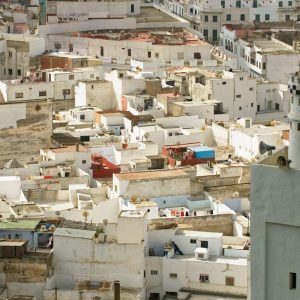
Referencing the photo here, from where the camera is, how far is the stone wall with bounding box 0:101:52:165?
5050 cm

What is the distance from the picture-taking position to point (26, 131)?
167ft

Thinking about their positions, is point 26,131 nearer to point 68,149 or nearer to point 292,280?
point 68,149

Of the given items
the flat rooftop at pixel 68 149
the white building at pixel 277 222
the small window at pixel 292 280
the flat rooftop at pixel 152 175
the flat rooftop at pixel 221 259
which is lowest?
the flat rooftop at pixel 221 259

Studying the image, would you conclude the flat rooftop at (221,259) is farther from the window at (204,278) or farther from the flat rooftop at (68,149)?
the flat rooftop at (68,149)

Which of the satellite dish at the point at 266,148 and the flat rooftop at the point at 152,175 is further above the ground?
the satellite dish at the point at 266,148

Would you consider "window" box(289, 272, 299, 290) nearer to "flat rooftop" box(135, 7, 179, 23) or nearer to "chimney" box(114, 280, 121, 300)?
"chimney" box(114, 280, 121, 300)

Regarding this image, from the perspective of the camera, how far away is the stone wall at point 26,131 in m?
50.5

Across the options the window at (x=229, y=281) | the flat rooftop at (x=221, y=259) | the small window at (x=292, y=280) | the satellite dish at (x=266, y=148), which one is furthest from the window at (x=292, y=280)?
the window at (x=229, y=281)

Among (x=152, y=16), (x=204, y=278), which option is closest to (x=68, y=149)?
(x=204, y=278)

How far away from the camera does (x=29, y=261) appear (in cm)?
3466

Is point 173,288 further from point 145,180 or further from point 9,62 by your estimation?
point 9,62

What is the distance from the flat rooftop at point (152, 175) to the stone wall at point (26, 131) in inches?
351

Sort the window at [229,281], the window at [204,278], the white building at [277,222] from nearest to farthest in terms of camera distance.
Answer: the white building at [277,222] → the window at [229,281] → the window at [204,278]

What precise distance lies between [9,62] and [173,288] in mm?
34975
